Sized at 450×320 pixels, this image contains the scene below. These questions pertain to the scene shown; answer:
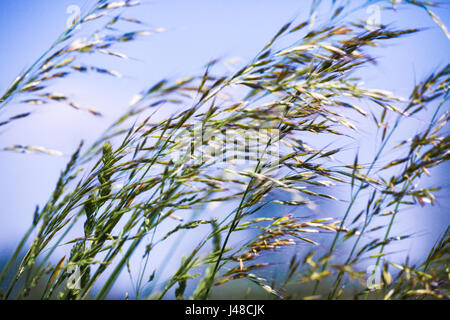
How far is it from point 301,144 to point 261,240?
302 millimetres

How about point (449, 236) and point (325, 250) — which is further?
point (449, 236)

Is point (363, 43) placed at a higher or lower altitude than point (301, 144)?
higher

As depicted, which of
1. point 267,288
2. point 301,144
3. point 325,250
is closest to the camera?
point 325,250

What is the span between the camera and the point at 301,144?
3.69 ft

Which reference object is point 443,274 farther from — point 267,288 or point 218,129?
point 218,129

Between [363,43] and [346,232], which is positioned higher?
[363,43]

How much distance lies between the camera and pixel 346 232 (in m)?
0.97

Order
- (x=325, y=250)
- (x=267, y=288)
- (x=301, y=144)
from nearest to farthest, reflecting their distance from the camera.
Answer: (x=325, y=250) < (x=267, y=288) < (x=301, y=144)

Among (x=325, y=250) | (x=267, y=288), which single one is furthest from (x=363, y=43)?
(x=267, y=288)

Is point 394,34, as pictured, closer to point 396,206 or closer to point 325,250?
point 396,206

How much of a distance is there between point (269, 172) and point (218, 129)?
0.18 meters
